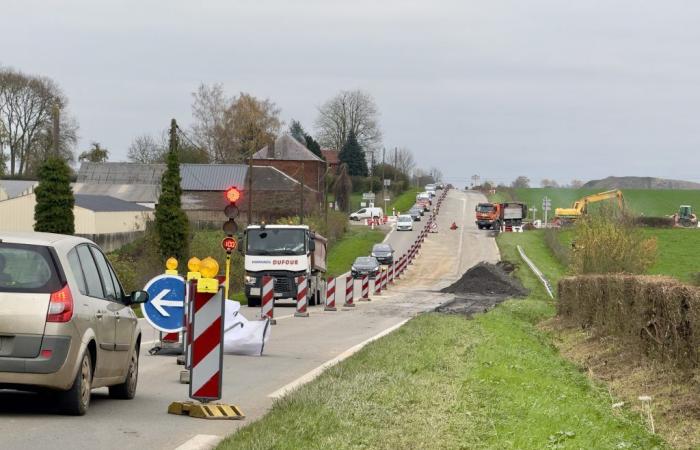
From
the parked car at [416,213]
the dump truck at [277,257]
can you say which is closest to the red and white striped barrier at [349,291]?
the dump truck at [277,257]

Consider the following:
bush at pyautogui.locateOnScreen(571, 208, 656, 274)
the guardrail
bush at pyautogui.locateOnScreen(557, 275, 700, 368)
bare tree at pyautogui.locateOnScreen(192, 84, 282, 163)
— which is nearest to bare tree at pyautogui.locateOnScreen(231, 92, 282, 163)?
bare tree at pyautogui.locateOnScreen(192, 84, 282, 163)

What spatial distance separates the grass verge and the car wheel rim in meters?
1.63

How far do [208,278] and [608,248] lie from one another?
117ft

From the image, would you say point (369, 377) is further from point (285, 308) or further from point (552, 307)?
point (552, 307)

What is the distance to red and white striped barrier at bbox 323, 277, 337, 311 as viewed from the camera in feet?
121

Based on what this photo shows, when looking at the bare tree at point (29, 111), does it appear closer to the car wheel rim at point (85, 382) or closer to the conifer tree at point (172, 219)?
the conifer tree at point (172, 219)

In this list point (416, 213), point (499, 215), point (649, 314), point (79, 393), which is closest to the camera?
point (79, 393)

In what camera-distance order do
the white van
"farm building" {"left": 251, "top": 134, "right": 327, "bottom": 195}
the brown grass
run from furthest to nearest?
"farm building" {"left": 251, "top": 134, "right": 327, "bottom": 195} → the white van → the brown grass

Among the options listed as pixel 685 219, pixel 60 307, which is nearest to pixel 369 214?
pixel 685 219

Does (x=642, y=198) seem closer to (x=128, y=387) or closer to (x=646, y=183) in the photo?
(x=646, y=183)

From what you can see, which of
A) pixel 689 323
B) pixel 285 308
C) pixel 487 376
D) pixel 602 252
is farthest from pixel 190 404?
pixel 602 252

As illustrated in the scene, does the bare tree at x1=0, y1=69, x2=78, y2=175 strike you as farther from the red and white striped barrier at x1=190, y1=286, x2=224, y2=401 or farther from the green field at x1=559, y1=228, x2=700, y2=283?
the red and white striped barrier at x1=190, y1=286, x2=224, y2=401

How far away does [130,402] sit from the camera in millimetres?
11516

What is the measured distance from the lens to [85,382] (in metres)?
9.95
